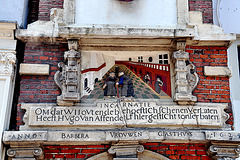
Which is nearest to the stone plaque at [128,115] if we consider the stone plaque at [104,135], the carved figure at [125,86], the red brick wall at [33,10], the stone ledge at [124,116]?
the stone ledge at [124,116]

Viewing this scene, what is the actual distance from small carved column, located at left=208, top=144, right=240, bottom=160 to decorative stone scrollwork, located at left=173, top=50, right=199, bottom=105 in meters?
0.84

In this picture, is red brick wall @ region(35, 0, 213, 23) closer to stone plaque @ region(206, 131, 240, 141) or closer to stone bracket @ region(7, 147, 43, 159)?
stone plaque @ region(206, 131, 240, 141)

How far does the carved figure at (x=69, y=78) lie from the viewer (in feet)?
17.1

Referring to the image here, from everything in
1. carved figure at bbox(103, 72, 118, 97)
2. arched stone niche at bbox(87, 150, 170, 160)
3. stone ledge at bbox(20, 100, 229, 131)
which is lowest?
arched stone niche at bbox(87, 150, 170, 160)

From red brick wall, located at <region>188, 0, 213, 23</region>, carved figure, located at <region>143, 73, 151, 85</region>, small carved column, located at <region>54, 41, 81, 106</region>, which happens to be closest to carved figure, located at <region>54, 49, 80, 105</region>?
small carved column, located at <region>54, 41, 81, 106</region>

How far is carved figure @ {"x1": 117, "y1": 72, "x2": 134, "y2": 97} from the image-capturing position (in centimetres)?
554

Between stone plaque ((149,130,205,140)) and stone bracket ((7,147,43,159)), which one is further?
stone plaque ((149,130,205,140))

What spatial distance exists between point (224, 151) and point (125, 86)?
78.5 inches

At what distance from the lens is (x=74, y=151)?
5156 millimetres

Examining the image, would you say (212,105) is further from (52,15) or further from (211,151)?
(52,15)

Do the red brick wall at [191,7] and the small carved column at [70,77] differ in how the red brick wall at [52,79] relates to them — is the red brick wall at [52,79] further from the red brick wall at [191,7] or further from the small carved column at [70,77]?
the red brick wall at [191,7]

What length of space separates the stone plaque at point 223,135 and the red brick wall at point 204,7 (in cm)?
211

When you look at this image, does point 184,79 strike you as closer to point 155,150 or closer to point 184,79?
point 184,79

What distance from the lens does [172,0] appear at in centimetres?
590
